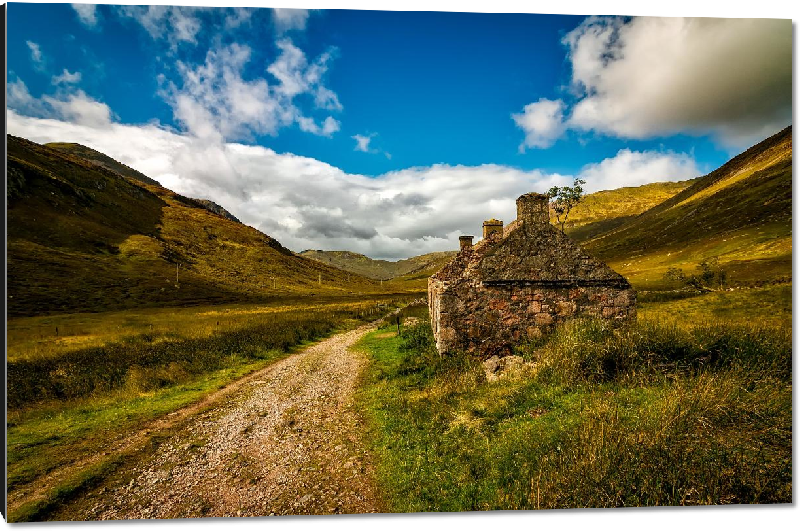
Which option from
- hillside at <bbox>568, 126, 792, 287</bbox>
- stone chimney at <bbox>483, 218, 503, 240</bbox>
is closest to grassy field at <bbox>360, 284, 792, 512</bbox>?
stone chimney at <bbox>483, 218, 503, 240</bbox>

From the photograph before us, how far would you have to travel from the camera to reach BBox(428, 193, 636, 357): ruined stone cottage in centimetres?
1261

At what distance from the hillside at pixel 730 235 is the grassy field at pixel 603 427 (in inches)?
1835

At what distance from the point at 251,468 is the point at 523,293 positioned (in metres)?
10.0

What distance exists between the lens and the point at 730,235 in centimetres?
8000

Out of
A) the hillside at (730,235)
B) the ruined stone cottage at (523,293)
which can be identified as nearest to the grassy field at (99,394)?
Answer: the ruined stone cottage at (523,293)

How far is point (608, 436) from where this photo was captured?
4918 millimetres

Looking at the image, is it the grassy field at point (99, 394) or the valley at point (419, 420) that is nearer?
the valley at point (419, 420)

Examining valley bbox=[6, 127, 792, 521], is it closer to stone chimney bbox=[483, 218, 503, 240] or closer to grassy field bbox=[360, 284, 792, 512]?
grassy field bbox=[360, 284, 792, 512]

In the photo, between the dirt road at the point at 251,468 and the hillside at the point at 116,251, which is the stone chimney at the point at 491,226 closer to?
the dirt road at the point at 251,468

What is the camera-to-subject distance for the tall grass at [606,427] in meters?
4.16

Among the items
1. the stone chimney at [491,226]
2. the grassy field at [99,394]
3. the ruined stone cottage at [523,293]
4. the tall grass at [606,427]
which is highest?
the stone chimney at [491,226]

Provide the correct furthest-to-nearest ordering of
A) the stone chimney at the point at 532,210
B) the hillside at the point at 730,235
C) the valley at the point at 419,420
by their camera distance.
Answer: the hillside at the point at 730,235
the stone chimney at the point at 532,210
the valley at the point at 419,420

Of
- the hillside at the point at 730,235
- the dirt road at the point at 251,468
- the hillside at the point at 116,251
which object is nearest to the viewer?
the dirt road at the point at 251,468

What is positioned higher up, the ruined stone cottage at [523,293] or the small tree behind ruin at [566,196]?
the small tree behind ruin at [566,196]
